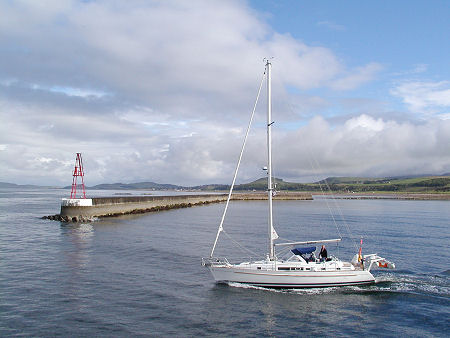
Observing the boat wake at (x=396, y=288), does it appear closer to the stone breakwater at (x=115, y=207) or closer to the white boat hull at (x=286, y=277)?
the white boat hull at (x=286, y=277)

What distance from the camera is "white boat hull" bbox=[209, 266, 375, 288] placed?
2258 centimetres

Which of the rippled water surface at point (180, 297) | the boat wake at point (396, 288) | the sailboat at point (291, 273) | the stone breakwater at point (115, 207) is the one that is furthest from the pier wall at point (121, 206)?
the boat wake at point (396, 288)

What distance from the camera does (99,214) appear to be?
5862 cm

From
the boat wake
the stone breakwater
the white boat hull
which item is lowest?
the boat wake

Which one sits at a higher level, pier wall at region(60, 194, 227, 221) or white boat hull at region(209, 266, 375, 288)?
pier wall at region(60, 194, 227, 221)

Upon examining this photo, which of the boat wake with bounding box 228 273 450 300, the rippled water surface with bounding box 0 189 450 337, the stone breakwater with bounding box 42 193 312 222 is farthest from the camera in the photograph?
the stone breakwater with bounding box 42 193 312 222

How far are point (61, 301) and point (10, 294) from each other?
11.1 feet

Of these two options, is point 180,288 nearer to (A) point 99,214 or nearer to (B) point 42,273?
(B) point 42,273

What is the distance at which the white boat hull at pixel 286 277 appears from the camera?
74.1 ft

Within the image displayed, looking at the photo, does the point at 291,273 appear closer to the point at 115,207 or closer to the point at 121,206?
the point at 115,207

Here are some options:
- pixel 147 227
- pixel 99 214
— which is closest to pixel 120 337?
pixel 147 227

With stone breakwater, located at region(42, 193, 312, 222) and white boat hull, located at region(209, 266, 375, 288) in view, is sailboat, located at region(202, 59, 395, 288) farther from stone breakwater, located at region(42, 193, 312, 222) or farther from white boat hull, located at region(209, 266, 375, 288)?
stone breakwater, located at region(42, 193, 312, 222)

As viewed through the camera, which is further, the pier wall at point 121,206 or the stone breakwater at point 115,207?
the pier wall at point 121,206

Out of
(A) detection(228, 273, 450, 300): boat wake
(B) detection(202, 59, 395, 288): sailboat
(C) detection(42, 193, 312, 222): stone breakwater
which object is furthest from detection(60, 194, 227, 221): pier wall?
(A) detection(228, 273, 450, 300): boat wake
